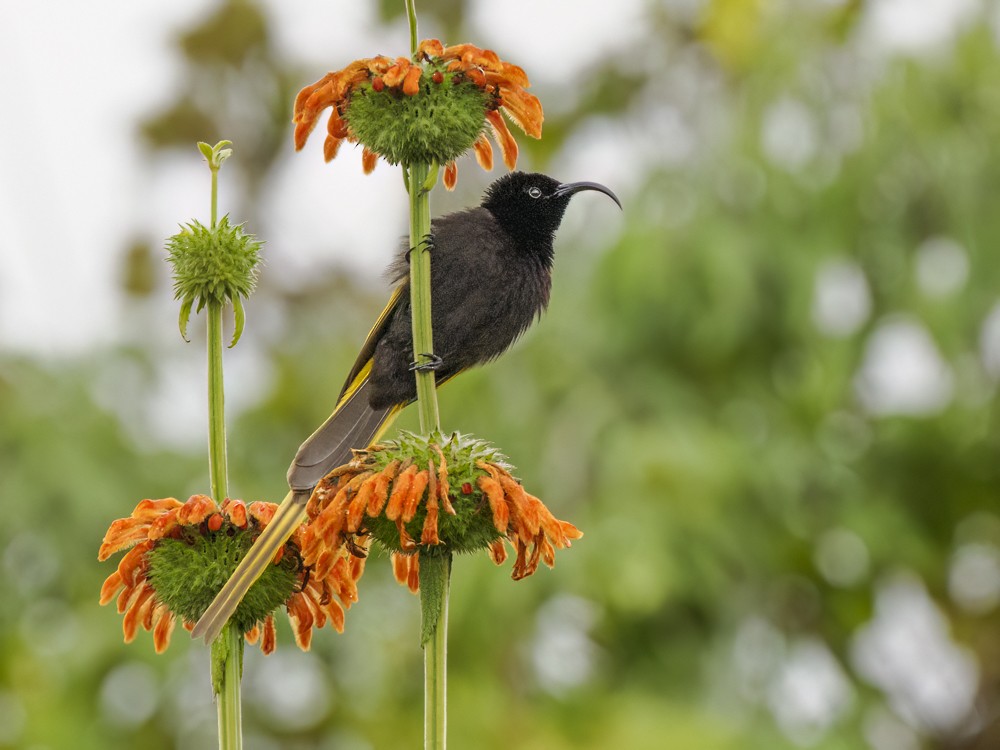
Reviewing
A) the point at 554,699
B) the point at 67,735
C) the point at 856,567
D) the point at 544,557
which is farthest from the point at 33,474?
the point at 544,557

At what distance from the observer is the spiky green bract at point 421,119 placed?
2088mm

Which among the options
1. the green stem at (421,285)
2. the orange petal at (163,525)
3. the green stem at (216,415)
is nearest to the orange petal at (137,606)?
the orange petal at (163,525)

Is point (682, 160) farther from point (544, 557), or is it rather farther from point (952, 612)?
point (544, 557)

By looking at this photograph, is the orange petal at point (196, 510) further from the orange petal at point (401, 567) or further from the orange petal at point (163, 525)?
the orange petal at point (401, 567)

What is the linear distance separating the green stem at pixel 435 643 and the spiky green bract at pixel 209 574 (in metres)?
0.24

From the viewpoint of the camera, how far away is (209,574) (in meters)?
2.09

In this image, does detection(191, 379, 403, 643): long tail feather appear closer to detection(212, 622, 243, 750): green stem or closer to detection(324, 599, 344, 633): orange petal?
detection(212, 622, 243, 750): green stem

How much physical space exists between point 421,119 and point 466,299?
1.16 meters

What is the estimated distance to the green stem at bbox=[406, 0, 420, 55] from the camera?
201 centimetres

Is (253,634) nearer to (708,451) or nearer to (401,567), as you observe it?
(401,567)

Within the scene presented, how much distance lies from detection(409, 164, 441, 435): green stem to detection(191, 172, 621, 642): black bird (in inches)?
20.0

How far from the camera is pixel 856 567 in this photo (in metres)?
10.5

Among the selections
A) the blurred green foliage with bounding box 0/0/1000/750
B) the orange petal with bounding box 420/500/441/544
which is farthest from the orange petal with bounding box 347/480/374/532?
the blurred green foliage with bounding box 0/0/1000/750

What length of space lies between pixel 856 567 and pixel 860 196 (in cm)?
298
